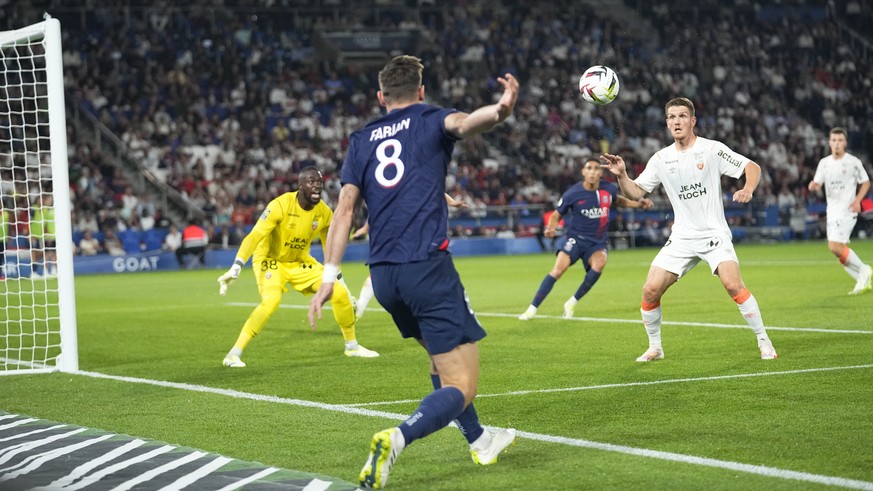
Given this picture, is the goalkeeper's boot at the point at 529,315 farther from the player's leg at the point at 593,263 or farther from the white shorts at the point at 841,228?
the white shorts at the point at 841,228

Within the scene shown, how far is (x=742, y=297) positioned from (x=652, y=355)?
0.97m

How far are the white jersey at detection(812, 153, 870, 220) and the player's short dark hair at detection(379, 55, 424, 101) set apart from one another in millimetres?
12792

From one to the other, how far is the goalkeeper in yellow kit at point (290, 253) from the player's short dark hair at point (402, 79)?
5709 millimetres

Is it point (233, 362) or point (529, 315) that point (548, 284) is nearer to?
point (529, 315)

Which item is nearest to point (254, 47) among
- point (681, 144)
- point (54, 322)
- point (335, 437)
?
point (54, 322)

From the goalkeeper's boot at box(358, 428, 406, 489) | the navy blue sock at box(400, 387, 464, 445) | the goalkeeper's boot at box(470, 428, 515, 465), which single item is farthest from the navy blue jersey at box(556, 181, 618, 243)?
the goalkeeper's boot at box(358, 428, 406, 489)

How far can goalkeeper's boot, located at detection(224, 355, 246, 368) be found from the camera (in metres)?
11.4

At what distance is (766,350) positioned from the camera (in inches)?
406

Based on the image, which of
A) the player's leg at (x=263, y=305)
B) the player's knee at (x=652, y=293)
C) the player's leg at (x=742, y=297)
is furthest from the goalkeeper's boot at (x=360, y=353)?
the player's leg at (x=742, y=297)

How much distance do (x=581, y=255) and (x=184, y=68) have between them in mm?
26519

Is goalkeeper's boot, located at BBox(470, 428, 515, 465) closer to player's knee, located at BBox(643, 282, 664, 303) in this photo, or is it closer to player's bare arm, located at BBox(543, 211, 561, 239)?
player's knee, located at BBox(643, 282, 664, 303)

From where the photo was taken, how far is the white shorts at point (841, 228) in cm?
1719

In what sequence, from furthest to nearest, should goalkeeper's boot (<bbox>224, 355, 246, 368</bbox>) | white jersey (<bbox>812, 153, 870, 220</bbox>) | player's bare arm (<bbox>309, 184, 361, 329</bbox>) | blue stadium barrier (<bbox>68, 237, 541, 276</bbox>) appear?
1. blue stadium barrier (<bbox>68, 237, 541, 276</bbox>)
2. white jersey (<bbox>812, 153, 870, 220</bbox>)
3. goalkeeper's boot (<bbox>224, 355, 246, 368</bbox>)
4. player's bare arm (<bbox>309, 184, 361, 329</bbox>)

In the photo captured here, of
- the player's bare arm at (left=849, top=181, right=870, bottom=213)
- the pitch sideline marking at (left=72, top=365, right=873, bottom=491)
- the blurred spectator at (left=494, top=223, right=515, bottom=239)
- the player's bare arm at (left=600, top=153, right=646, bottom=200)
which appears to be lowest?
the blurred spectator at (left=494, top=223, right=515, bottom=239)
